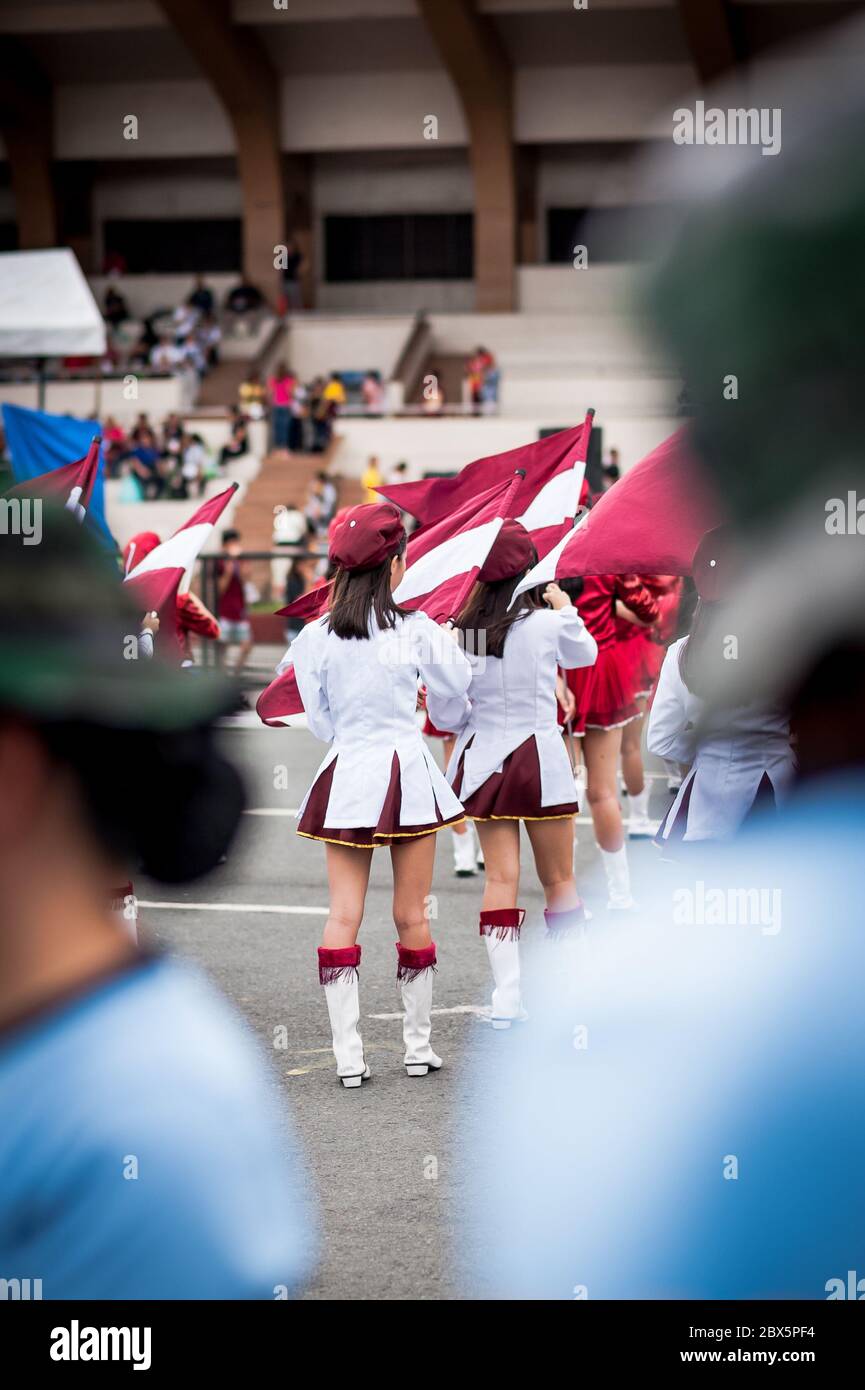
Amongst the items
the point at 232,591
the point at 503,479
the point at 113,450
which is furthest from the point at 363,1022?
the point at 113,450

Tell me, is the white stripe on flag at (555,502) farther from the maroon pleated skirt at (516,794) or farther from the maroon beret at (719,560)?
the maroon beret at (719,560)

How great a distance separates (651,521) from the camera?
5.04ft

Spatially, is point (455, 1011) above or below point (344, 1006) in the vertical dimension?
below

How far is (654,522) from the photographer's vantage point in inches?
59.4

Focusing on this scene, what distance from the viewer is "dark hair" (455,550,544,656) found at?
19.6ft

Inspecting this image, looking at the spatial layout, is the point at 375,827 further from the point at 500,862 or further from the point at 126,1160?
the point at 126,1160

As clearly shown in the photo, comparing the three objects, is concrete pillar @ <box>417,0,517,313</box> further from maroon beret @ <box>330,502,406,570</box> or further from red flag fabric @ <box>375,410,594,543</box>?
maroon beret @ <box>330,502,406,570</box>

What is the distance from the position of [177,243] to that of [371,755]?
114 ft

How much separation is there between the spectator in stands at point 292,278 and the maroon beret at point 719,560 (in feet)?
114

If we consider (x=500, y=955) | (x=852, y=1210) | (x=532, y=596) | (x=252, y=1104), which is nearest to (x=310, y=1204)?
(x=500, y=955)

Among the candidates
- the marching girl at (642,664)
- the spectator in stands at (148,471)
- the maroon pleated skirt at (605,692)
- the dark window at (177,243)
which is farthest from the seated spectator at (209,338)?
the maroon pleated skirt at (605,692)

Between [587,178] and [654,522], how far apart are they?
119 feet

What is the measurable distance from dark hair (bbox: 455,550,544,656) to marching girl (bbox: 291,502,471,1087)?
A: 1.95 ft

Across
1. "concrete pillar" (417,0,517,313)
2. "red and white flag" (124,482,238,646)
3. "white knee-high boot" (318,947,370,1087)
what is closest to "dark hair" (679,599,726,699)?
"red and white flag" (124,482,238,646)
